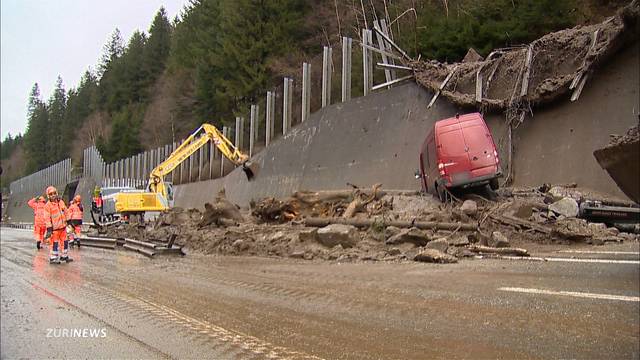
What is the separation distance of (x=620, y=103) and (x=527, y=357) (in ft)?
43.0

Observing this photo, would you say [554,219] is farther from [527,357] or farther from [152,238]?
[152,238]

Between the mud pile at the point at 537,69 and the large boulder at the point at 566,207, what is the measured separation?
176 inches

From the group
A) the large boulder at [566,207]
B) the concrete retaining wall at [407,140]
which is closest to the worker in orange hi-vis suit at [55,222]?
the large boulder at [566,207]

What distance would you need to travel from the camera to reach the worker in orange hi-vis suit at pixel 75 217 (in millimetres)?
17688

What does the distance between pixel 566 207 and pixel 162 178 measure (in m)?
22.6

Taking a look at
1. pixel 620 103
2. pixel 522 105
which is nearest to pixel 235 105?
pixel 522 105

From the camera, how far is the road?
510 cm

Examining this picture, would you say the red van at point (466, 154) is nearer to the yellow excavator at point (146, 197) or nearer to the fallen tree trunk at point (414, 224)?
the fallen tree trunk at point (414, 224)

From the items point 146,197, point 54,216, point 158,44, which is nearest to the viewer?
point 54,216

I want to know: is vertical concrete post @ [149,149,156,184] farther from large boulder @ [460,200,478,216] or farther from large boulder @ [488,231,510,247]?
large boulder @ [488,231,510,247]

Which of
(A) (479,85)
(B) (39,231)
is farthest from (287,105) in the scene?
(B) (39,231)

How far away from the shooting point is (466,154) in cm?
1490

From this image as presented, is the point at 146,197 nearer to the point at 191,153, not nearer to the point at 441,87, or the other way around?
the point at 191,153

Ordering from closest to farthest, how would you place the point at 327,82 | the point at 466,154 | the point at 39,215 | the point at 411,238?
1. the point at 411,238
2. the point at 466,154
3. the point at 39,215
4. the point at 327,82
